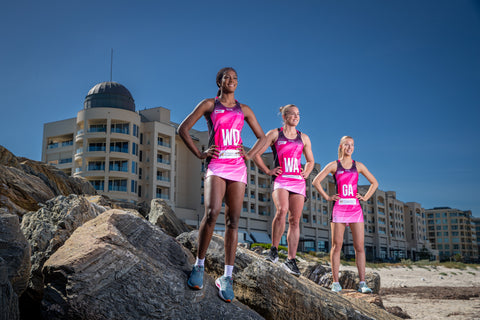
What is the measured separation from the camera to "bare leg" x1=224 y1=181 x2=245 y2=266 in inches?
205

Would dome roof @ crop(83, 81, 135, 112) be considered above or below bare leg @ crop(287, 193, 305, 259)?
above

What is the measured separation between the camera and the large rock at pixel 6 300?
4.14 meters

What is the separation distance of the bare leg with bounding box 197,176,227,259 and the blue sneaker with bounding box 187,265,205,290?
15 centimetres

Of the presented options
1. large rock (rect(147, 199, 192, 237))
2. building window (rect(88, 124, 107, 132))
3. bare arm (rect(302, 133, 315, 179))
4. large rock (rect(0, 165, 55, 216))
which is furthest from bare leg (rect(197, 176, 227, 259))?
building window (rect(88, 124, 107, 132))

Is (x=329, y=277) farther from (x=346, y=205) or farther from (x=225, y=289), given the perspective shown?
(x=225, y=289)

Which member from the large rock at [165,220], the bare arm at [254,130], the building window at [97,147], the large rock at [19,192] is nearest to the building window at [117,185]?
the building window at [97,147]

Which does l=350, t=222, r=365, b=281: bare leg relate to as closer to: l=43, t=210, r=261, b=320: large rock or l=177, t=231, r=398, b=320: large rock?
l=177, t=231, r=398, b=320: large rock

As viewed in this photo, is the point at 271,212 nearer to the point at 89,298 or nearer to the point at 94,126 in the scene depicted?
the point at 94,126

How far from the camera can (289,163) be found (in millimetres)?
7477

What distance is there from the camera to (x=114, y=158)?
5800 cm

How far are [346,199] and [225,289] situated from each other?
416 cm

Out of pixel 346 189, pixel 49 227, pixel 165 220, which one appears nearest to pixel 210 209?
pixel 49 227

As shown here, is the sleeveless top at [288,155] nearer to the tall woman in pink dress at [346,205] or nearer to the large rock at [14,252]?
the tall woman in pink dress at [346,205]

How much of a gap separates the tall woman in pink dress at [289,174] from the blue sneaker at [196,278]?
7.48 ft
